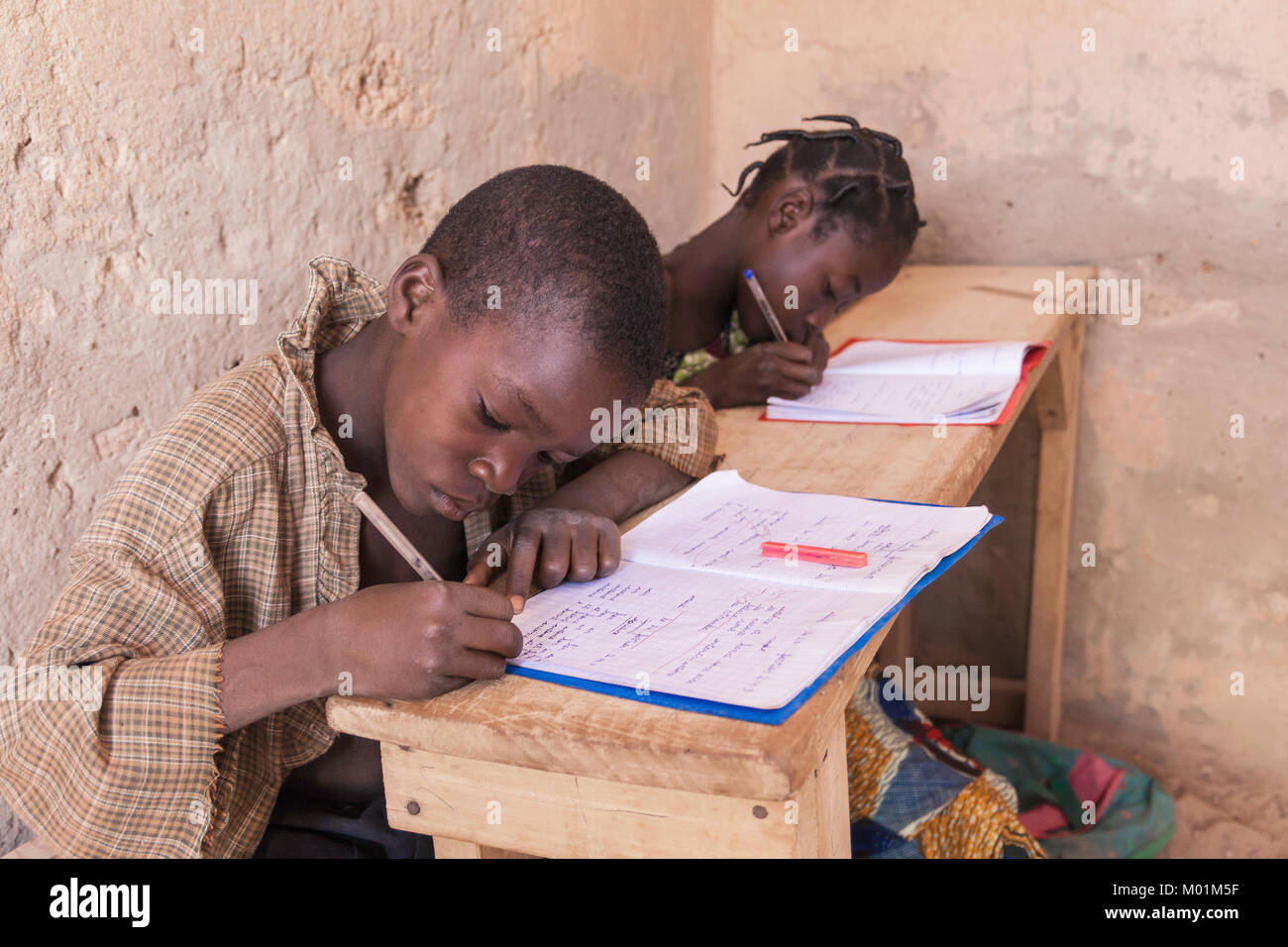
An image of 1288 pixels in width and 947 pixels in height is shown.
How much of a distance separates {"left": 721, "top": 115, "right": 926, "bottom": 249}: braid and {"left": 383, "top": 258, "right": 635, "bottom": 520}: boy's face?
3.39 feet

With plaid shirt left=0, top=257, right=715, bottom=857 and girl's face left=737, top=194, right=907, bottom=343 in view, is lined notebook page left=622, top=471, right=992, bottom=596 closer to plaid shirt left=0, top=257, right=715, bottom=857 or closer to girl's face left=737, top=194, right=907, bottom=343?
plaid shirt left=0, top=257, right=715, bottom=857

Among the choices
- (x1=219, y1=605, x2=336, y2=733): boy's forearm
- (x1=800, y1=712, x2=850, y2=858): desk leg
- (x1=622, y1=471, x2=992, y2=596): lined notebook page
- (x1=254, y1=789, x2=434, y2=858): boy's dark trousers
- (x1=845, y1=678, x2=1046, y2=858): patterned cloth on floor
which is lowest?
(x1=845, y1=678, x2=1046, y2=858): patterned cloth on floor

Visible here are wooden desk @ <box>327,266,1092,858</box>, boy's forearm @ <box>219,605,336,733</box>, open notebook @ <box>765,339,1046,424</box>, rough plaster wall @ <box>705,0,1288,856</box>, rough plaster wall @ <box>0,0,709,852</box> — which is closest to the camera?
wooden desk @ <box>327,266,1092,858</box>

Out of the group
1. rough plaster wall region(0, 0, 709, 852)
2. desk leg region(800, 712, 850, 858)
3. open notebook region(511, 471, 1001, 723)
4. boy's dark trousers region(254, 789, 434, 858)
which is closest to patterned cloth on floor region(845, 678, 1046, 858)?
open notebook region(511, 471, 1001, 723)

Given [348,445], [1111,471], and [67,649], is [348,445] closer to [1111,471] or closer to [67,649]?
[67,649]

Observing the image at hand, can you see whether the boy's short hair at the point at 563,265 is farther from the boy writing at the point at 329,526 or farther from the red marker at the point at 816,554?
the red marker at the point at 816,554

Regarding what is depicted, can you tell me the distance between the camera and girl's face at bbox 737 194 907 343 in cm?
199

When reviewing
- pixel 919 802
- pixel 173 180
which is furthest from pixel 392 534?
pixel 919 802

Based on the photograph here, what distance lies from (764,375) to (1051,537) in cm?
116

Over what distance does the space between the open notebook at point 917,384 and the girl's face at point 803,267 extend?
10 centimetres

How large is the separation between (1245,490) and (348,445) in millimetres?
2129

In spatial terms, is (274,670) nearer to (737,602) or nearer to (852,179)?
(737,602)

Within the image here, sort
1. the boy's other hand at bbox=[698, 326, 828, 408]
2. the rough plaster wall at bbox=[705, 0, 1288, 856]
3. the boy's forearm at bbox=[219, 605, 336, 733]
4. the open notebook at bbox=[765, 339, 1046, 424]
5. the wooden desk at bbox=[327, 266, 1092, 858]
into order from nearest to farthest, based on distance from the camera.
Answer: the wooden desk at bbox=[327, 266, 1092, 858] < the boy's forearm at bbox=[219, 605, 336, 733] < the open notebook at bbox=[765, 339, 1046, 424] < the boy's other hand at bbox=[698, 326, 828, 408] < the rough plaster wall at bbox=[705, 0, 1288, 856]
